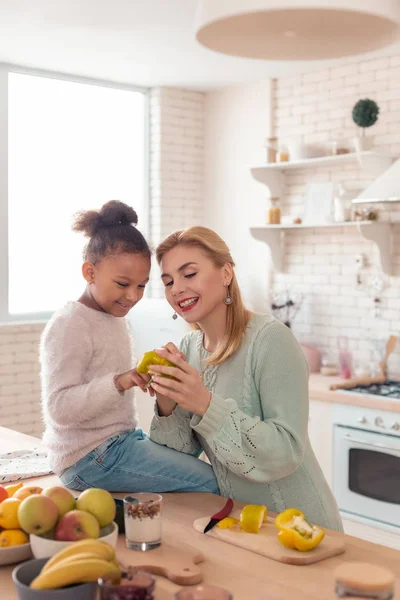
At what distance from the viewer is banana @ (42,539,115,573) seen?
4.44ft

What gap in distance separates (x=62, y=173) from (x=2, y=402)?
175 cm

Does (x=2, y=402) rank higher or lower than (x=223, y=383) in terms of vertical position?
lower

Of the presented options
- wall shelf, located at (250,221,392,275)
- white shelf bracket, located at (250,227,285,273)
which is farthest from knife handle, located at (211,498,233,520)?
white shelf bracket, located at (250,227,285,273)

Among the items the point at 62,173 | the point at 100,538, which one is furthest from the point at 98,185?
the point at 100,538

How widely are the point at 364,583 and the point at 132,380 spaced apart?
3.04ft

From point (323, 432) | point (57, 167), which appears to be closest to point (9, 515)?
point (323, 432)

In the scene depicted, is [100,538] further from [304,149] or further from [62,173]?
[62,173]

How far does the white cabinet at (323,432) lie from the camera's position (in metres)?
4.63

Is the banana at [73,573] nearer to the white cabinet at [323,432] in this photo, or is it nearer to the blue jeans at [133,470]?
the blue jeans at [133,470]

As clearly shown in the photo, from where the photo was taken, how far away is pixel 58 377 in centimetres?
210

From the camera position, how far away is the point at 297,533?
1.68 meters

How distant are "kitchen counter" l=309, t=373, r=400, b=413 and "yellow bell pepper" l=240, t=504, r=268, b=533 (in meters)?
2.54

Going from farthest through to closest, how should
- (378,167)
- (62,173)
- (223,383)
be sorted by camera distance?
(62,173) → (378,167) → (223,383)

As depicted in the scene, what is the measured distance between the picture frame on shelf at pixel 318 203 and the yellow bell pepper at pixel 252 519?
3657mm
